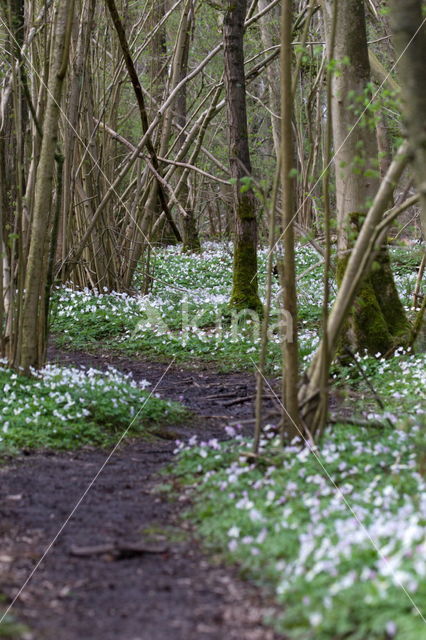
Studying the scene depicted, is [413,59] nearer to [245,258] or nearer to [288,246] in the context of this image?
[288,246]

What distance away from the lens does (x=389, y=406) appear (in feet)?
20.9

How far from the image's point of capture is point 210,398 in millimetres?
7559

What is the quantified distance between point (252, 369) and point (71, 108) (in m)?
4.62

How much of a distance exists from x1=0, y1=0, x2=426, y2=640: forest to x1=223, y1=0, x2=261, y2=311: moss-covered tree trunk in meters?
0.03

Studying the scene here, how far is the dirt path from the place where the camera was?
287 cm

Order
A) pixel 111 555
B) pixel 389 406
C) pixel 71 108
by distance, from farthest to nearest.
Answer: pixel 71 108 < pixel 389 406 < pixel 111 555

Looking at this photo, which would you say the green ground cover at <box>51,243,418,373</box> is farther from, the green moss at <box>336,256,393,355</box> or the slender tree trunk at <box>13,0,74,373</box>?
the slender tree trunk at <box>13,0,74,373</box>

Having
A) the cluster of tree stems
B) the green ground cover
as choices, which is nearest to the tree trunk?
the cluster of tree stems

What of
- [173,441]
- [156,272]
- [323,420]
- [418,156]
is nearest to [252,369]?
[173,441]

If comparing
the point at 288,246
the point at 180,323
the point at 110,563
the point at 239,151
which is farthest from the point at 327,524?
the point at 239,151

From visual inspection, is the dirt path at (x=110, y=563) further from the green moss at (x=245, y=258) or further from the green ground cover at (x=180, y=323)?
the green moss at (x=245, y=258)

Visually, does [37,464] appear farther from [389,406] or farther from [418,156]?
[418,156]

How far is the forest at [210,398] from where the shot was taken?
116 inches

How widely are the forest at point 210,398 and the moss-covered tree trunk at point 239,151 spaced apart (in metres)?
0.03
